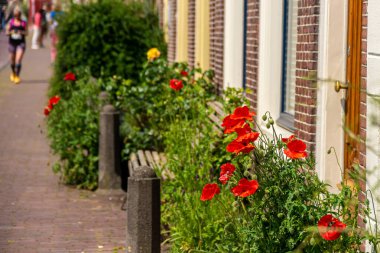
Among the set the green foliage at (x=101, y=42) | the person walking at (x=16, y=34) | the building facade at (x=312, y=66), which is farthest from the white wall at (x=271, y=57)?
the person walking at (x=16, y=34)

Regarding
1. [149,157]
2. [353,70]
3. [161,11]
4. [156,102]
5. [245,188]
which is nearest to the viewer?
[245,188]

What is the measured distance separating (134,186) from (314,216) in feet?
5.78

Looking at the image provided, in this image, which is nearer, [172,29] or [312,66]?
[312,66]

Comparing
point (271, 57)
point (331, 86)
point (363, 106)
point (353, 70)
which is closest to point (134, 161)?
point (271, 57)

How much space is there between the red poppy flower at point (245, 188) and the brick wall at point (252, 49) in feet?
16.0

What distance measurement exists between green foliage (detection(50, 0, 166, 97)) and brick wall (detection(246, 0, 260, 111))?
6234 mm

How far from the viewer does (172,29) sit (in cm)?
1805

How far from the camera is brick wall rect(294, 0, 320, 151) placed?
285 inches

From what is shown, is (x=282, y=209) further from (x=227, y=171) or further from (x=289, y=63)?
(x=289, y=63)

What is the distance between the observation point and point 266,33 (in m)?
9.27

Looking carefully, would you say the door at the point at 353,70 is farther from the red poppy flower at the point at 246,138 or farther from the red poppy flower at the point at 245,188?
the red poppy flower at the point at 245,188

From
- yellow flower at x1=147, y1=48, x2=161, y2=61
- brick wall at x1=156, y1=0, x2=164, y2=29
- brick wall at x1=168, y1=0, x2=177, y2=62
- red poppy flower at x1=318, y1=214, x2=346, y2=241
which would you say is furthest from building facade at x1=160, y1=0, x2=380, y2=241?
brick wall at x1=156, y1=0, x2=164, y2=29

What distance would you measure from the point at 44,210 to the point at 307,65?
349cm

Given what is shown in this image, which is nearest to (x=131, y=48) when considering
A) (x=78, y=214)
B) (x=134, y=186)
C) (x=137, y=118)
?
(x=137, y=118)
